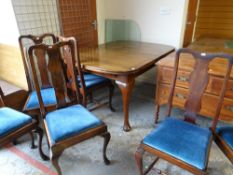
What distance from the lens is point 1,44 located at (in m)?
2.18

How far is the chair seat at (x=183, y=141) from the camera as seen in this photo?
3.57 feet

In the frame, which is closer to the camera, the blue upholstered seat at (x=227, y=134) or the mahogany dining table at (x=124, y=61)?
the blue upholstered seat at (x=227, y=134)

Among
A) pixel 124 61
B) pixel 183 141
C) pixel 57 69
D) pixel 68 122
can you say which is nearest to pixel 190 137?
pixel 183 141

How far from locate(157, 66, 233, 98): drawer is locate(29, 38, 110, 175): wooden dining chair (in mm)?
817

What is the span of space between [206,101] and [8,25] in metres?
2.22

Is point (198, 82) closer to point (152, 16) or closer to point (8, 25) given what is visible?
point (152, 16)

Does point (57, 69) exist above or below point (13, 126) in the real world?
above

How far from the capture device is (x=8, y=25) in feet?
6.66

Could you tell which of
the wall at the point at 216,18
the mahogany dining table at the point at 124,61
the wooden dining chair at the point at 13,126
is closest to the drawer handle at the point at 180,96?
the mahogany dining table at the point at 124,61

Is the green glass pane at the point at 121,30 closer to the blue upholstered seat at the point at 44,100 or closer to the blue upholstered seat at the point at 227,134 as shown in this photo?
the blue upholstered seat at the point at 44,100

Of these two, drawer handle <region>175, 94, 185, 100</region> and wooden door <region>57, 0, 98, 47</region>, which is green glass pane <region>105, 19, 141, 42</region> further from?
drawer handle <region>175, 94, 185, 100</region>

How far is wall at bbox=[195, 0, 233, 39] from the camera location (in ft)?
11.7

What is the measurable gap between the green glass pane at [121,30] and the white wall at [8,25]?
1.44 metres

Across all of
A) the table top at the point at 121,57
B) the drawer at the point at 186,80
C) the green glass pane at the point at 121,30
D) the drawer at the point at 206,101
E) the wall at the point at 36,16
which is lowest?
the drawer at the point at 206,101
